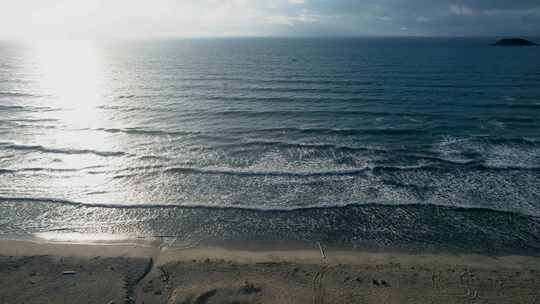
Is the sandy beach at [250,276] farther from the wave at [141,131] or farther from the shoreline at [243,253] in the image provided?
the wave at [141,131]

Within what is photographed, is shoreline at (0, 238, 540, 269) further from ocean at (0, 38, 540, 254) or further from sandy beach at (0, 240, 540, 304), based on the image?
ocean at (0, 38, 540, 254)

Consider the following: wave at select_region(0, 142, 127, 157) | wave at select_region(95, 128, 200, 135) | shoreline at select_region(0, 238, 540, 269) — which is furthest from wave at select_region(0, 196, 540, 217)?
wave at select_region(95, 128, 200, 135)

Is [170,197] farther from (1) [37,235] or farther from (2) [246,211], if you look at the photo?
(1) [37,235]

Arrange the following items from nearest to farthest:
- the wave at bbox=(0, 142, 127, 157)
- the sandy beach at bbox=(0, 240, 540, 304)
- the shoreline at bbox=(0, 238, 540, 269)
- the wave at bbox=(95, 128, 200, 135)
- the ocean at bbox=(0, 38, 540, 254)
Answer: the sandy beach at bbox=(0, 240, 540, 304) → the shoreline at bbox=(0, 238, 540, 269) → the ocean at bbox=(0, 38, 540, 254) → the wave at bbox=(0, 142, 127, 157) → the wave at bbox=(95, 128, 200, 135)

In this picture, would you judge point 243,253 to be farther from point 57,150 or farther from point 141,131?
point 141,131

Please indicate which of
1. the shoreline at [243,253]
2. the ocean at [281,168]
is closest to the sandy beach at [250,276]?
the shoreline at [243,253]
